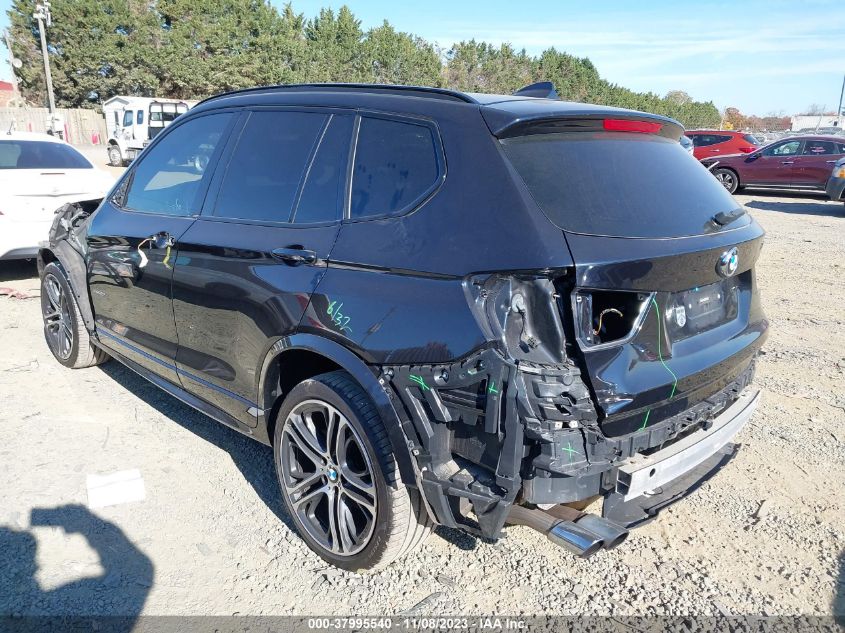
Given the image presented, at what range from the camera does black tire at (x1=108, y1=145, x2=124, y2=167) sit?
26.8 metres

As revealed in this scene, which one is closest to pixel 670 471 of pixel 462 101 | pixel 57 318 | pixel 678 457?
pixel 678 457

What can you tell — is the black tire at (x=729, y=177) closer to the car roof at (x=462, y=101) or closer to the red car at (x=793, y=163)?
the red car at (x=793, y=163)

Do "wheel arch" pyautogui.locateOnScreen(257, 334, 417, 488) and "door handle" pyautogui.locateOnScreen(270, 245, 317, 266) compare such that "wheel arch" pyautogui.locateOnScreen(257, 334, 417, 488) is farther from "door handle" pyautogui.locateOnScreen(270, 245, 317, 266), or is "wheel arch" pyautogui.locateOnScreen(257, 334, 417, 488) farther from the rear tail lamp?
the rear tail lamp

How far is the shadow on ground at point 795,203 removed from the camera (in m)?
14.8

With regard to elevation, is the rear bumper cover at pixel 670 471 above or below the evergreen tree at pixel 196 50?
below

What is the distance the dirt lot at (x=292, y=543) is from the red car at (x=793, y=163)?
14.2 metres

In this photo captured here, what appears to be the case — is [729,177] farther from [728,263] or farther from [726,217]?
[728,263]

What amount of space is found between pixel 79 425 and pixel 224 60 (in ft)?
136

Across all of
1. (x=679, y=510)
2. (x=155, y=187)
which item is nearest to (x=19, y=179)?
(x=155, y=187)

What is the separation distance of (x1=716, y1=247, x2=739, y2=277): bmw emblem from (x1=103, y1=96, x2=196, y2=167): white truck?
25503 millimetres

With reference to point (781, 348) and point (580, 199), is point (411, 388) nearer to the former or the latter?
point (580, 199)

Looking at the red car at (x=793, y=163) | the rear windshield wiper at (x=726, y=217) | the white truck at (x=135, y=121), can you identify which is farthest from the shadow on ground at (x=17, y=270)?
the white truck at (x=135, y=121)

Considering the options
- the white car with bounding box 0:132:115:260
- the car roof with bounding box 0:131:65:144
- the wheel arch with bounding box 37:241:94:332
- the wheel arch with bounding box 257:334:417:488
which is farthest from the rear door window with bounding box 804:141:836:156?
the wheel arch with bounding box 257:334:417:488

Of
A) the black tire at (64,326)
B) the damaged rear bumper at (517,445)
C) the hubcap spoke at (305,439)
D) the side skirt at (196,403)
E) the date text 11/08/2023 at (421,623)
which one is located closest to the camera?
the damaged rear bumper at (517,445)
